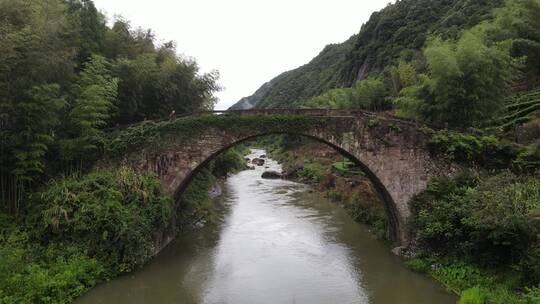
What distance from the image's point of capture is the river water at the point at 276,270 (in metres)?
11.7

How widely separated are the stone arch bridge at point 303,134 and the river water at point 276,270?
2311 mm

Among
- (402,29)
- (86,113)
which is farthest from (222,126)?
(402,29)

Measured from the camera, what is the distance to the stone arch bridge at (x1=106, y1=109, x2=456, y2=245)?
14.5 meters

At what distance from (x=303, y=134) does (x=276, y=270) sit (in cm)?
493

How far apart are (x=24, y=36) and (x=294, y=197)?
1927cm

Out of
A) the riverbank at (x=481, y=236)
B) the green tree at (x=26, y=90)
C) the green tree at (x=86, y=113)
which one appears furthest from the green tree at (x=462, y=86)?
the green tree at (x=26, y=90)

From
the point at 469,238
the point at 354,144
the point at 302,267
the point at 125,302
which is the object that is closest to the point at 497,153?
the point at 469,238

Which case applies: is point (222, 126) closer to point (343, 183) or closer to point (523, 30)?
point (343, 183)

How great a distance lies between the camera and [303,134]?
14.9 metres

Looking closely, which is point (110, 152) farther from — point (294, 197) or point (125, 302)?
point (294, 197)

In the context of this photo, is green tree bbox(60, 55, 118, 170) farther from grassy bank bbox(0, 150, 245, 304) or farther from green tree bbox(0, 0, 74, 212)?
grassy bank bbox(0, 150, 245, 304)

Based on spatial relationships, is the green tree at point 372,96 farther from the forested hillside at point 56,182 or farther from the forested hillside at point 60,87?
the forested hillside at point 56,182

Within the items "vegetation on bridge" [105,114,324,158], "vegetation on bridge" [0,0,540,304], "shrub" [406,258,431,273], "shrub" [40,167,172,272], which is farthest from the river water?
"vegetation on bridge" [105,114,324,158]

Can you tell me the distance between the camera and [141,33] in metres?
20.9
